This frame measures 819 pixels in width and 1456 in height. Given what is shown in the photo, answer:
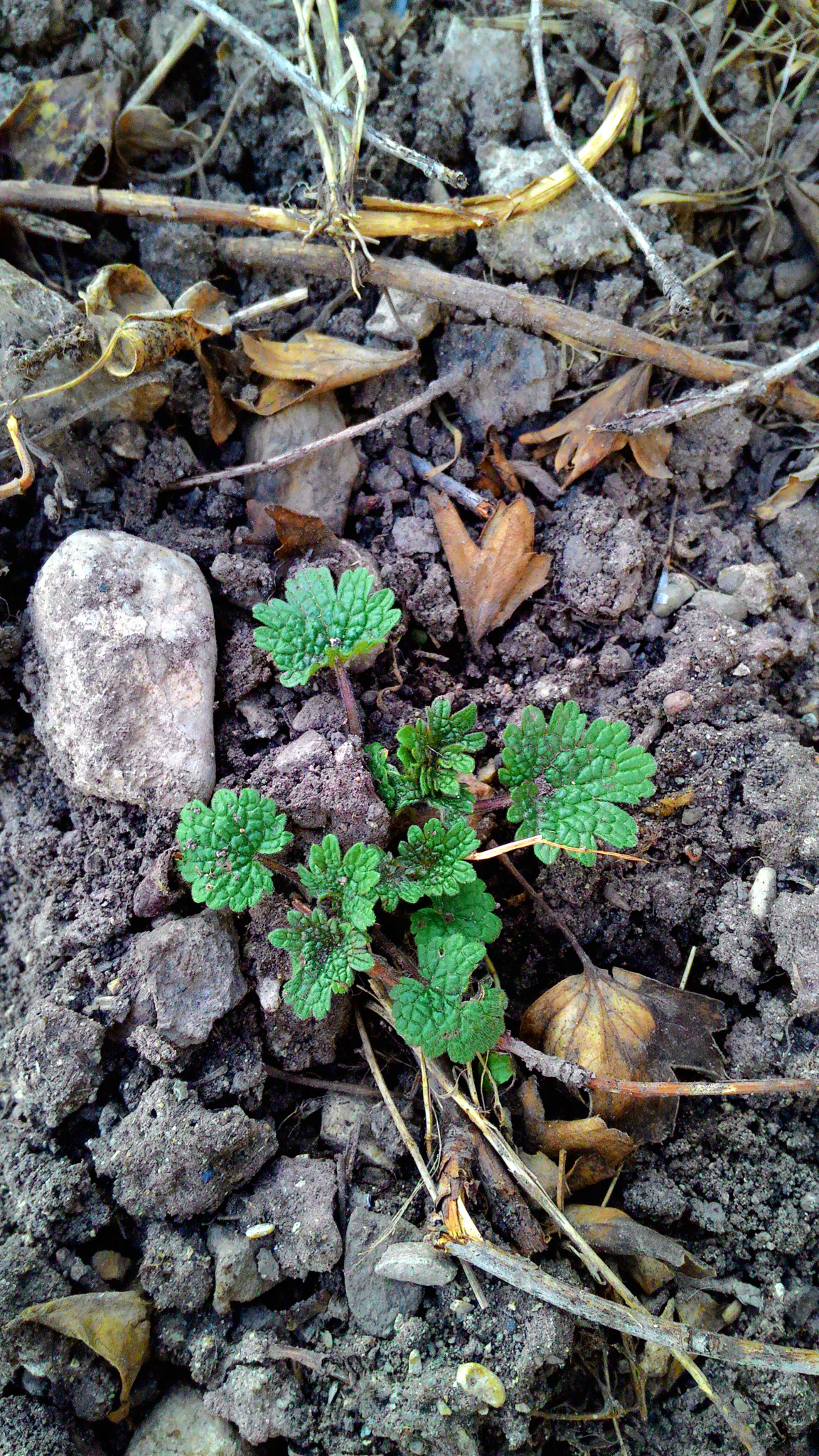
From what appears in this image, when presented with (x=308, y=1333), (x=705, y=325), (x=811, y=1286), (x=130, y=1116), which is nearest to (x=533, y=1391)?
(x=308, y=1333)

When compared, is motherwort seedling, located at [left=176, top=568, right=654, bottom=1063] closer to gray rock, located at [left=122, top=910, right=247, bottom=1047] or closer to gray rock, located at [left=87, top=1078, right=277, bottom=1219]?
gray rock, located at [left=122, top=910, right=247, bottom=1047]

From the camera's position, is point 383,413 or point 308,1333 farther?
point 383,413

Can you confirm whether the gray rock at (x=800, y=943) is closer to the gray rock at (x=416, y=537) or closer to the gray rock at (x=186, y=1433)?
the gray rock at (x=416, y=537)

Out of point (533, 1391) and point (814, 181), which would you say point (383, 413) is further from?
point (533, 1391)

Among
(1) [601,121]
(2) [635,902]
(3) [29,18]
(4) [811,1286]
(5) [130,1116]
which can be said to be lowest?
(4) [811,1286]

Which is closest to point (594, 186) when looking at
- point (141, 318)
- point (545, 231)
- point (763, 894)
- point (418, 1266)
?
point (545, 231)

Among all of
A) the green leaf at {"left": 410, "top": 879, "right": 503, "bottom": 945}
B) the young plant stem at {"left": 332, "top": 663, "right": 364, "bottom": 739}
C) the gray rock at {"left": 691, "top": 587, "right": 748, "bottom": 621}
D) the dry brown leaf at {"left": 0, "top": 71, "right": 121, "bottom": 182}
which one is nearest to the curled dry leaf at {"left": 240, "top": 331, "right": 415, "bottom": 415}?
the dry brown leaf at {"left": 0, "top": 71, "right": 121, "bottom": 182}

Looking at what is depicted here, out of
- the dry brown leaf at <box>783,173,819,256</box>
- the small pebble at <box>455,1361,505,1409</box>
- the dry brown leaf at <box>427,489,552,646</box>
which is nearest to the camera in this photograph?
the small pebble at <box>455,1361,505,1409</box>
